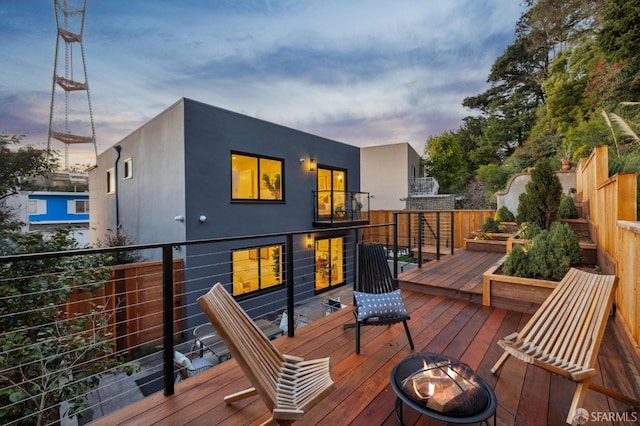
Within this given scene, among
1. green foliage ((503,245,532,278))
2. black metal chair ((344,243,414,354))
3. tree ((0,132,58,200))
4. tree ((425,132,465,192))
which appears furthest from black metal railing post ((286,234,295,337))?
tree ((425,132,465,192))

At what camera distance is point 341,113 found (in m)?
11.5

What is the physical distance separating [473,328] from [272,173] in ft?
20.7

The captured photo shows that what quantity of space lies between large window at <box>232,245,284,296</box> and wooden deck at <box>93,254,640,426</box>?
428 centimetres

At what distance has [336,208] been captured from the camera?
8867 mm

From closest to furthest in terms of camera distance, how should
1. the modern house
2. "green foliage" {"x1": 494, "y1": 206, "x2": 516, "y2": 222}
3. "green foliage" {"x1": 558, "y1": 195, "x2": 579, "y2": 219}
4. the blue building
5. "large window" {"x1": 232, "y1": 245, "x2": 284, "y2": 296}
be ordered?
"green foliage" {"x1": 558, "y1": 195, "x2": 579, "y2": 219}
the modern house
"large window" {"x1": 232, "y1": 245, "x2": 284, "y2": 296}
"green foliage" {"x1": 494, "y1": 206, "x2": 516, "y2": 222}
the blue building

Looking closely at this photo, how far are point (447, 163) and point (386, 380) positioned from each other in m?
17.3

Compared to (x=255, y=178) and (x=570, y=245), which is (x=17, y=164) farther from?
(x=570, y=245)

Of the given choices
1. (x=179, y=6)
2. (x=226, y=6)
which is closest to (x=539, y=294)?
(x=226, y=6)

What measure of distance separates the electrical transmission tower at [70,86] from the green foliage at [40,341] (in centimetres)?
724

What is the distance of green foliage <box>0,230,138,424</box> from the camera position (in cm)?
190

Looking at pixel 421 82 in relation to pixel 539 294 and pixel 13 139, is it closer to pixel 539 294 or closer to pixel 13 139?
pixel 539 294

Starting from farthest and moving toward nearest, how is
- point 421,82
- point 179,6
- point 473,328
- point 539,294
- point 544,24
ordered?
point 544,24 → point 421,82 → point 179,6 → point 539,294 → point 473,328

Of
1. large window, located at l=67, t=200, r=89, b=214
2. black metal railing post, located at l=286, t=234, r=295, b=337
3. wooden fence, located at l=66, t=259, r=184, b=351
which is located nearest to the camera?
black metal railing post, located at l=286, t=234, r=295, b=337

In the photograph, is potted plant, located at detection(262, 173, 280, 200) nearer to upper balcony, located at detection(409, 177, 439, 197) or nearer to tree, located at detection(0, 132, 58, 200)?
tree, located at detection(0, 132, 58, 200)
